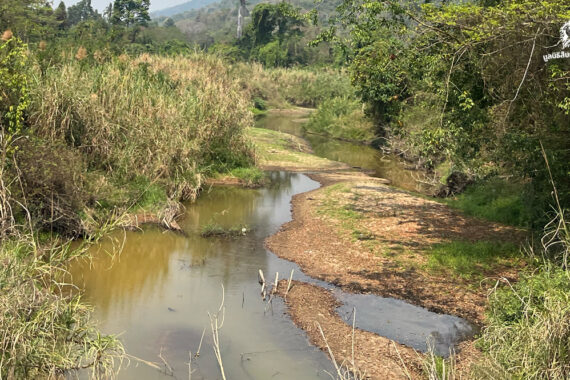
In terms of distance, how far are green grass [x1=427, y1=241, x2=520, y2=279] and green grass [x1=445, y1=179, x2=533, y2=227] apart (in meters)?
1.84

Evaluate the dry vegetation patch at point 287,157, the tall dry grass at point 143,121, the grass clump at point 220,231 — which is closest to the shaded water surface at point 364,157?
the dry vegetation patch at point 287,157

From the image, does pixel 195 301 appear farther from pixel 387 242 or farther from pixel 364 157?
pixel 364 157

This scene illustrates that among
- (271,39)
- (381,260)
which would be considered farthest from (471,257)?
(271,39)

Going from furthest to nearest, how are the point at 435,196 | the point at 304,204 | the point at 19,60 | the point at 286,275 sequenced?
the point at 435,196
the point at 304,204
the point at 19,60
the point at 286,275

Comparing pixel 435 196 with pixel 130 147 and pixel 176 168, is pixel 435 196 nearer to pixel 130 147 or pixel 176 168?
pixel 176 168

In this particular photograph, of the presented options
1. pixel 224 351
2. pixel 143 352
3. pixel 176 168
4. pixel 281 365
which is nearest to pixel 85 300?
pixel 143 352

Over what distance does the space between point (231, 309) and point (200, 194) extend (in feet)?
27.3

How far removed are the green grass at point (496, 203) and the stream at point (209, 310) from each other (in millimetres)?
5763

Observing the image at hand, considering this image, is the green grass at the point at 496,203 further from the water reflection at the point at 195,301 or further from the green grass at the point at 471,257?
the water reflection at the point at 195,301

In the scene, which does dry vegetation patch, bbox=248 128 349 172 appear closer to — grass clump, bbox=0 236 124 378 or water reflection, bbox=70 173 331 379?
water reflection, bbox=70 173 331 379

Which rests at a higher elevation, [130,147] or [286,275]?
[130,147]

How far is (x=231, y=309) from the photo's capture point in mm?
9789

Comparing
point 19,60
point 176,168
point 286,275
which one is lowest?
point 286,275

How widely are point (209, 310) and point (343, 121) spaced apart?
26958mm
